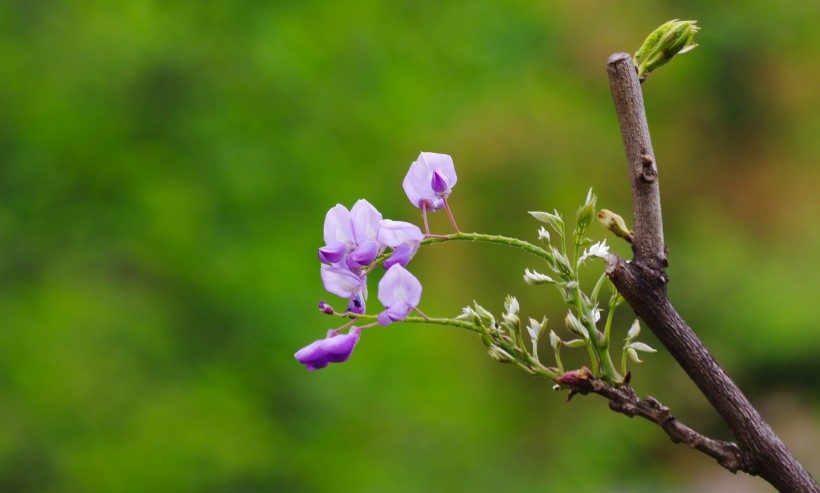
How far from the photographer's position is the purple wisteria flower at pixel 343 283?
0.69m

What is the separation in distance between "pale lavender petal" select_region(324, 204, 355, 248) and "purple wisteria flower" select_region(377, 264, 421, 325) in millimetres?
74

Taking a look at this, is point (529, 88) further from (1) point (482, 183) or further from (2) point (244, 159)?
(2) point (244, 159)

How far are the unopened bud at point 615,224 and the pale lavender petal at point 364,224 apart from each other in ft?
0.53

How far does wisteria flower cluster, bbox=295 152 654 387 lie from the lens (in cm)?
65

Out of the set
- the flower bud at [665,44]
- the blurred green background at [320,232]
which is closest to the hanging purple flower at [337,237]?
the flower bud at [665,44]

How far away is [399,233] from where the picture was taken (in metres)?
0.68

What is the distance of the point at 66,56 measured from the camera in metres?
4.12

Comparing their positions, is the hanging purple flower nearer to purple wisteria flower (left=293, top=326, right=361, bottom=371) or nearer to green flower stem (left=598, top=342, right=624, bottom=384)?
purple wisteria flower (left=293, top=326, right=361, bottom=371)

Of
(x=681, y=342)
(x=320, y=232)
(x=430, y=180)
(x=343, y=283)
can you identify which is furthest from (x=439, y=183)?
(x=320, y=232)

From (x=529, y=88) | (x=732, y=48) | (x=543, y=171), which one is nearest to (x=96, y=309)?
(x=543, y=171)

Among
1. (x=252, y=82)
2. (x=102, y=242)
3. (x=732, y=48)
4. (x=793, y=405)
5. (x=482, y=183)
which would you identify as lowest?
(x=793, y=405)

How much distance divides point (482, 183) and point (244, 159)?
1.28 meters

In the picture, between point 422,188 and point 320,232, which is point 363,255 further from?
point 320,232

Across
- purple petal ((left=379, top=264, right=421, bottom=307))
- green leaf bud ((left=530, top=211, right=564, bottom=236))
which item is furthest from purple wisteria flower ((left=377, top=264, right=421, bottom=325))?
green leaf bud ((left=530, top=211, right=564, bottom=236))
